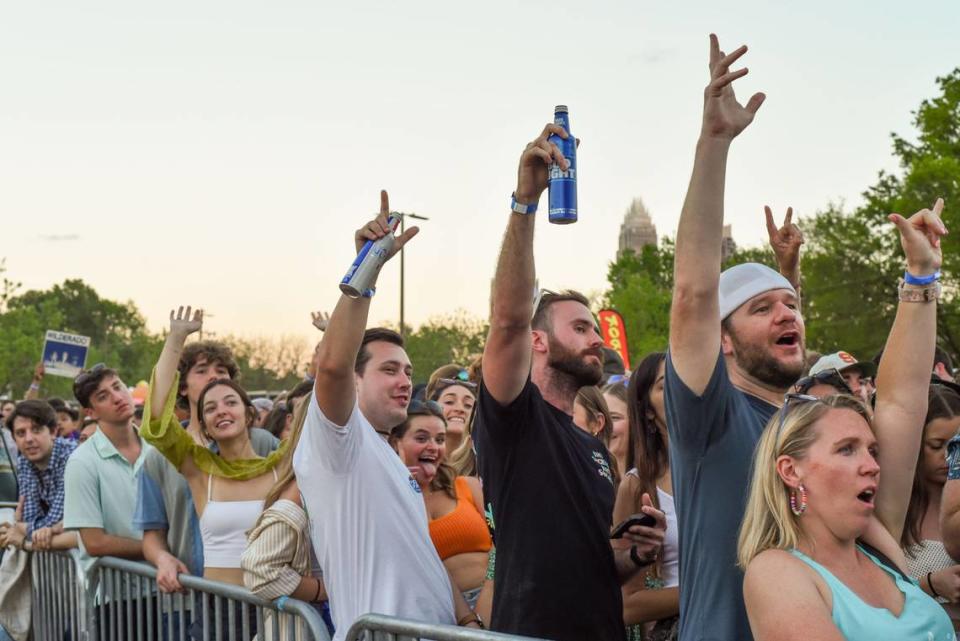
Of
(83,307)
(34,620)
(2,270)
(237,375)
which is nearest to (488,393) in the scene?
(237,375)

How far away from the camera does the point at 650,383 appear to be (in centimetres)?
515

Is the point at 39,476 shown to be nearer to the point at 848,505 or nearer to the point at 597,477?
the point at 597,477

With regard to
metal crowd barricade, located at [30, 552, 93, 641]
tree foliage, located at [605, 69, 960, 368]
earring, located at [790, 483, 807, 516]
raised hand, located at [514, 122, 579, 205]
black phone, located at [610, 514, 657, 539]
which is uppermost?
tree foliage, located at [605, 69, 960, 368]

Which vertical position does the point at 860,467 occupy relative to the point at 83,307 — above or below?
below

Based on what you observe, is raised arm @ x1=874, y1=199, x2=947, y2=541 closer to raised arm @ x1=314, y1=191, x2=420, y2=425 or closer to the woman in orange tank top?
raised arm @ x1=314, y1=191, x2=420, y2=425

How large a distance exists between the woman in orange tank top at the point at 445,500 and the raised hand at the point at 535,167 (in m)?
1.70

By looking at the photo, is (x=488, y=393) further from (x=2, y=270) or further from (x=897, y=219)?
(x=2, y=270)

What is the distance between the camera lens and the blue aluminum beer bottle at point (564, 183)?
373 cm

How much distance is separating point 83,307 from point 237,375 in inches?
4473

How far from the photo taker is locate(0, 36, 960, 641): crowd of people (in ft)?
10.2

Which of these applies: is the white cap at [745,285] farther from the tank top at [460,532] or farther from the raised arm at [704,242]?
the tank top at [460,532]

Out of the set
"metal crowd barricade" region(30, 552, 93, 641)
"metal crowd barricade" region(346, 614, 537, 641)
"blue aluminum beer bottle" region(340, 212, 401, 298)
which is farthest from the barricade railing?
"blue aluminum beer bottle" region(340, 212, 401, 298)

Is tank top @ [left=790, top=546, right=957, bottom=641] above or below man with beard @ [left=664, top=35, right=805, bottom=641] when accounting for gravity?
below

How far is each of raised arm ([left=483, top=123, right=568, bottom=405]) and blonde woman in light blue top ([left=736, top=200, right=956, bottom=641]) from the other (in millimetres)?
930
